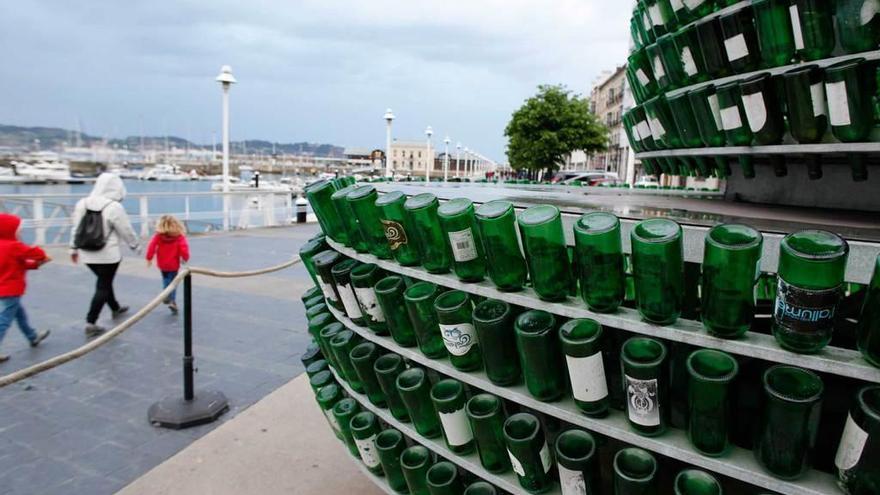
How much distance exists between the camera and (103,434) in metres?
4.15

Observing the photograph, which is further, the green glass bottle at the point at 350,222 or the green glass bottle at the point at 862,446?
the green glass bottle at the point at 350,222

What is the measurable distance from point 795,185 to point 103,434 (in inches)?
231

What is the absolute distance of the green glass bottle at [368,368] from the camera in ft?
9.14

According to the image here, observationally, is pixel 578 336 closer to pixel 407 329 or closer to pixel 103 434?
pixel 407 329

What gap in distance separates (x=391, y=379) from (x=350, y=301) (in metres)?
0.51

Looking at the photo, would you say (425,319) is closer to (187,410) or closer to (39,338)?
(187,410)

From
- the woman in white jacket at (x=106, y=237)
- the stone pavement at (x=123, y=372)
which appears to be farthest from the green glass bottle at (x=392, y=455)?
the woman in white jacket at (x=106, y=237)

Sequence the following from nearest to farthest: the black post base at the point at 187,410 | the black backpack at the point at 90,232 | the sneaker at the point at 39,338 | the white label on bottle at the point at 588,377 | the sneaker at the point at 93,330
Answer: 1. the white label on bottle at the point at 588,377
2. the black post base at the point at 187,410
3. the sneaker at the point at 39,338
4. the black backpack at the point at 90,232
5. the sneaker at the point at 93,330

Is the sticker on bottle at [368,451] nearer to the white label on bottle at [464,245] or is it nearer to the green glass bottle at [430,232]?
the green glass bottle at [430,232]

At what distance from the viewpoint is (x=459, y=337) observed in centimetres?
222

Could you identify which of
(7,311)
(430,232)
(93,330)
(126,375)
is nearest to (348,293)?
(430,232)

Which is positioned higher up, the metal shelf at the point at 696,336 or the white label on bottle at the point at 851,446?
the metal shelf at the point at 696,336

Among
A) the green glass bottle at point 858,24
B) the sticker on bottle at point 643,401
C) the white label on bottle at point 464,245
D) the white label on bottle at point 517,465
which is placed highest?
the green glass bottle at point 858,24

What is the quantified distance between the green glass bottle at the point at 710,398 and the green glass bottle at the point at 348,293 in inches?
67.8
